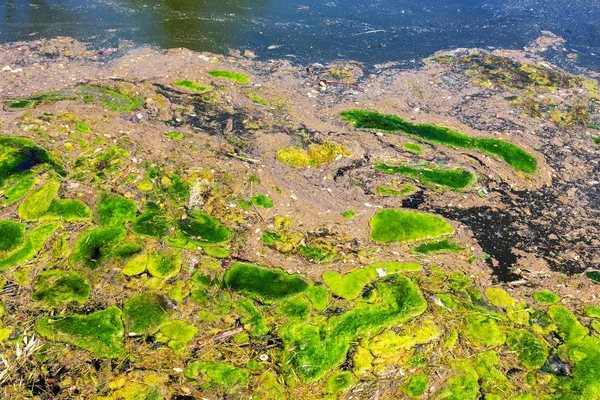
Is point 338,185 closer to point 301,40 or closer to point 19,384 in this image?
point 19,384

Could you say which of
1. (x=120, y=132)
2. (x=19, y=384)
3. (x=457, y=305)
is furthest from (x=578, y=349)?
(x=120, y=132)

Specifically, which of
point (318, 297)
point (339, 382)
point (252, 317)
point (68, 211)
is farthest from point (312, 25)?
point (339, 382)

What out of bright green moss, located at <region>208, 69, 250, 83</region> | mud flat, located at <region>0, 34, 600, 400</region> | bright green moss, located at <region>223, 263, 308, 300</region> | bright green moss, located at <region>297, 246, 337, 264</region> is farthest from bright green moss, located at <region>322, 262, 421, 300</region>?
bright green moss, located at <region>208, 69, 250, 83</region>

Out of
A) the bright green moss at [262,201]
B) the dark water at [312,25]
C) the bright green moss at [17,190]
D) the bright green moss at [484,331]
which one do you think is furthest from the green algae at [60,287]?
the dark water at [312,25]

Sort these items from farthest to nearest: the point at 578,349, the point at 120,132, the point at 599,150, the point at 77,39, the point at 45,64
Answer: the point at 77,39 → the point at 45,64 → the point at 599,150 → the point at 120,132 → the point at 578,349

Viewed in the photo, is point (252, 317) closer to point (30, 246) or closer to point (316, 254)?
point (316, 254)

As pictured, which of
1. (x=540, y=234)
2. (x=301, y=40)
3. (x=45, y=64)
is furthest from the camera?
(x=301, y=40)

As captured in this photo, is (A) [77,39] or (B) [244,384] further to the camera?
(A) [77,39]
